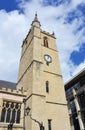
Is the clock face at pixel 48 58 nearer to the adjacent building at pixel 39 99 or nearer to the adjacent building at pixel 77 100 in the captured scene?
the adjacent building at pixel 39 99

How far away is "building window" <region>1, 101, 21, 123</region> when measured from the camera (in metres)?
18.1

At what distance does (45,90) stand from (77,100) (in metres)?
11.3

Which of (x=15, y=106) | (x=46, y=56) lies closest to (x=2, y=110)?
(x=15, y=106)

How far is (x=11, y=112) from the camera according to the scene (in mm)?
18828

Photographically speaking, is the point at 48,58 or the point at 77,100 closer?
the point at 48,58

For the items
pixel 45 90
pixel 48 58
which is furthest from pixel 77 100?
pixel 45 90

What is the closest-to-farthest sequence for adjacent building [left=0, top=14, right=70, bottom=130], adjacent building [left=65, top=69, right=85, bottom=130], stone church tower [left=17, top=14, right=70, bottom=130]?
1. adjacent building [left=0, top=14, right=70, bottom=130]
2. stone church tower [left=17, top=14, right=70, bottom=130]
3. adjacent building [left=65, top=69, right=85, bottom=130]

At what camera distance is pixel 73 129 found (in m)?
29.3

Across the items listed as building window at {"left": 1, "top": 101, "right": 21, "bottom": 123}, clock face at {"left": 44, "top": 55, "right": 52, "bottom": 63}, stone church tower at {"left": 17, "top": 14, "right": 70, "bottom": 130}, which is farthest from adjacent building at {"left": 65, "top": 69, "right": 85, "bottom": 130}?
building window at {"left": 1, "top": 101, "right": 21, "bottom": 123}

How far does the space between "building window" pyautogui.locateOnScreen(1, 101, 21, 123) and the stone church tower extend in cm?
126

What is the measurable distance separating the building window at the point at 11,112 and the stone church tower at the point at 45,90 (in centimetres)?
126

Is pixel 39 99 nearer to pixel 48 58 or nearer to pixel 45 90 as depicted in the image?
pixel 45 90

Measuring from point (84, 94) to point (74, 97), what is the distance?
2.90 m

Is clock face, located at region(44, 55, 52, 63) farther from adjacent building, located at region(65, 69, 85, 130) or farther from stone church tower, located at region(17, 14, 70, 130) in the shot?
adjacent building, located at region(65, 69, 85, 130)
